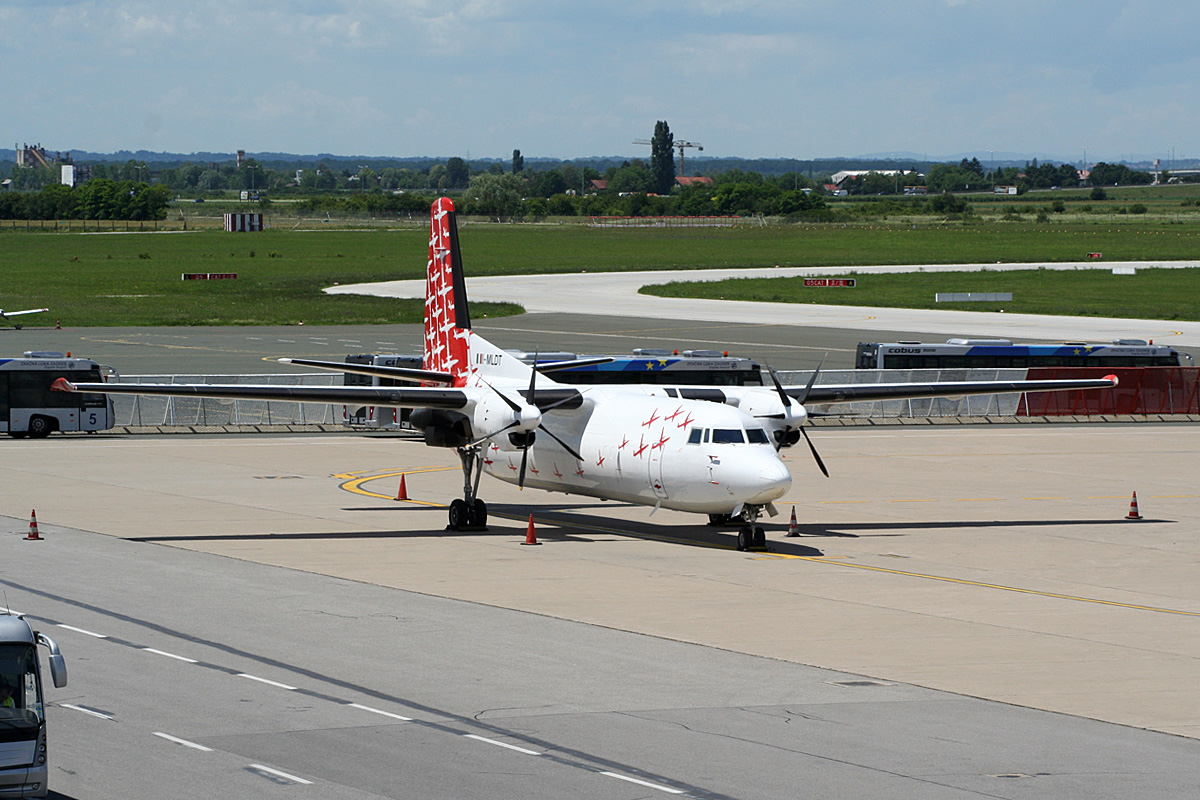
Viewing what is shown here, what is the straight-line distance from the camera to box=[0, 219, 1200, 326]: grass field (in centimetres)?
9906

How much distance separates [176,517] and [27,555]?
5.77 meters

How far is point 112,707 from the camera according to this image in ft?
58.6

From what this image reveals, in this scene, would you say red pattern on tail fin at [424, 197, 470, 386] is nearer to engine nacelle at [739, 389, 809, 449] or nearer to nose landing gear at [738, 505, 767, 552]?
engine nacelle at [739, 389, 809, 449]

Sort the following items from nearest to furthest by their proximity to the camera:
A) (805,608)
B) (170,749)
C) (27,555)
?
1. (170,749)
2. (805,608)
3. (27,555)

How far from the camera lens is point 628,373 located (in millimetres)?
54562

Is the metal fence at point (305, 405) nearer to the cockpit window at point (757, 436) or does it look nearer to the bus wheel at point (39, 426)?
the bus wheel at point (39, 426)

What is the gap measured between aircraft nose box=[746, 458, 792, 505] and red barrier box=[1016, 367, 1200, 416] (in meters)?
32.4

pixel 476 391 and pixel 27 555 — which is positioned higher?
pixel 476 391

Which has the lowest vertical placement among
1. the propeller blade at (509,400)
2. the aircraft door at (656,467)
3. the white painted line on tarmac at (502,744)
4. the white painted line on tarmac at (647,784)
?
the white painted line on tarmac at (502,744)

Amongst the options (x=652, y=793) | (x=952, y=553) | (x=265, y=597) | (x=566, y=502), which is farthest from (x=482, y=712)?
(x=566, y=502)

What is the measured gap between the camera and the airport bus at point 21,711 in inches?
506

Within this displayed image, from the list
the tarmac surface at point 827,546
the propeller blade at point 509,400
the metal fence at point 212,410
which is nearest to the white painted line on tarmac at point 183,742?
the tarmac surface at point 827,546

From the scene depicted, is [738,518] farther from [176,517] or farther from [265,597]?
[176,517]

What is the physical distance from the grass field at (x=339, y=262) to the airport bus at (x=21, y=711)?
79.4 m
